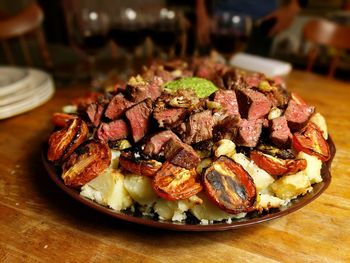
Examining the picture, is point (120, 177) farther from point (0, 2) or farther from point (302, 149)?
point (0, 2)

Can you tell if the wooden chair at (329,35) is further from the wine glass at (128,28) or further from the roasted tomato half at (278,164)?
the roasted tomato half at (278,164)

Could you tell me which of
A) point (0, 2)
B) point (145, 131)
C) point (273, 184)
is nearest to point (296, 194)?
point (273, 184)

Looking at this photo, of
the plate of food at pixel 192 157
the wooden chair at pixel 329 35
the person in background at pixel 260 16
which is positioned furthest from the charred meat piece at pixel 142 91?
the person in background at pixel 260 16

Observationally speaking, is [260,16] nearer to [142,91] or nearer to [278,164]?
[142,91]

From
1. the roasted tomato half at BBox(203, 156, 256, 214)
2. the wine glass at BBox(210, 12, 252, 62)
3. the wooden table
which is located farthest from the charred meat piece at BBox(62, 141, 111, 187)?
the wine glass at BBox(210, 12, 252, 62)

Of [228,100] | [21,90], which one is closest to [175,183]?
[228,100]

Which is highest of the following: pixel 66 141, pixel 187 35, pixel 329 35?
pixel 66 141
